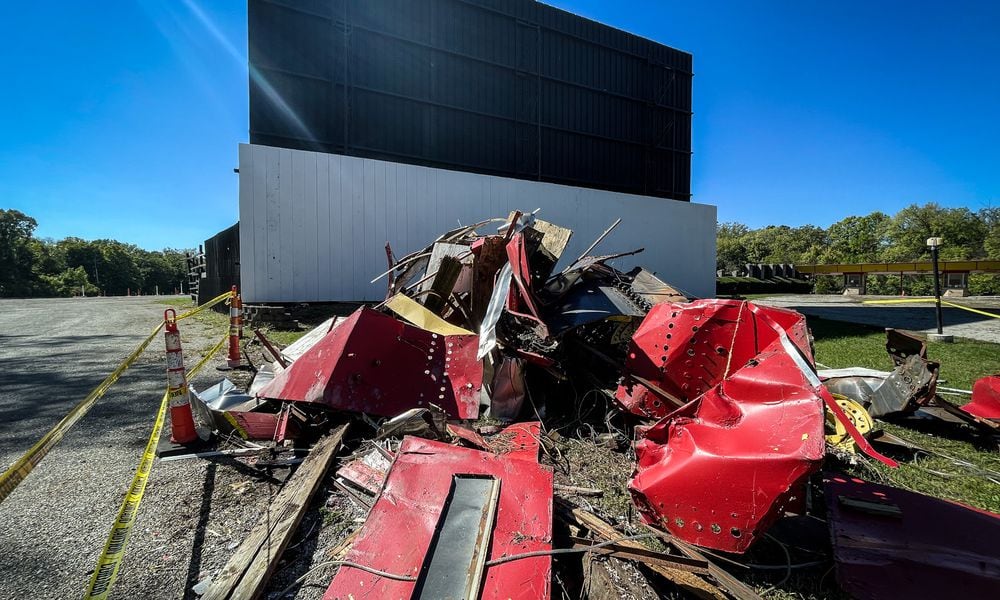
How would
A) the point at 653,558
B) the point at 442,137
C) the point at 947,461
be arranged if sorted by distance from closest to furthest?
the point at 653,558 < the point at 947,461 < the point at 442,137

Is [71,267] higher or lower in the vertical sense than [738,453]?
higher

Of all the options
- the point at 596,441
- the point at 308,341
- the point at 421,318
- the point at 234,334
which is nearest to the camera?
the point at 596,441

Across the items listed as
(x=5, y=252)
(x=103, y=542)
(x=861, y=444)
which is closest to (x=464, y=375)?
(x=103, y=542)

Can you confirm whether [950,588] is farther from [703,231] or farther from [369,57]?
[703,231]

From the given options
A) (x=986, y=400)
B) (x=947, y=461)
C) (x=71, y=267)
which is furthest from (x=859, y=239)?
(x=71, y=267)

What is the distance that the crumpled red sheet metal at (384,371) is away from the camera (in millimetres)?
3314

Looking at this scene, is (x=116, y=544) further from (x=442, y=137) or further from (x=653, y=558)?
(x=442, y=137)

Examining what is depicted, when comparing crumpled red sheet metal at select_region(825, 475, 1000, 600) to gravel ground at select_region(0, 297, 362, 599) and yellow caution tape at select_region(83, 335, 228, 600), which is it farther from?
yellow caution tape at select_region(83, 335, 228, 600)

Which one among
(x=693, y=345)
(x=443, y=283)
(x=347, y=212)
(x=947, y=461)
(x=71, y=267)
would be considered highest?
(x=71, y=267)

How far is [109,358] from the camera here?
636 centimetres

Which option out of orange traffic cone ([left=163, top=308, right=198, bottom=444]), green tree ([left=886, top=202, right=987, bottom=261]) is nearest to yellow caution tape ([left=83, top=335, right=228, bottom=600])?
orange traffic cone ([left=163, top=308, right=198, bottom=444])

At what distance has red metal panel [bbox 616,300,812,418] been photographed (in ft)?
9.05

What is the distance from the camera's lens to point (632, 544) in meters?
1.97

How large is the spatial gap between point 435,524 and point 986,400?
5.22m
